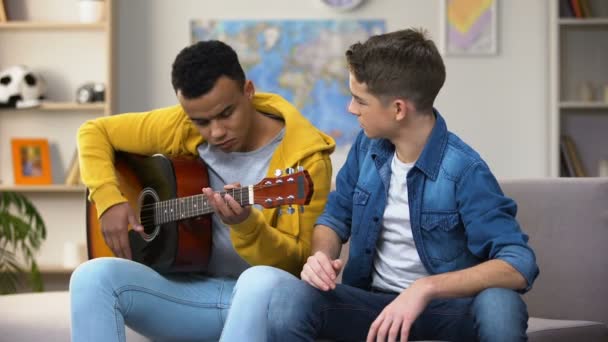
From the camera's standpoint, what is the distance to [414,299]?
5.16ft

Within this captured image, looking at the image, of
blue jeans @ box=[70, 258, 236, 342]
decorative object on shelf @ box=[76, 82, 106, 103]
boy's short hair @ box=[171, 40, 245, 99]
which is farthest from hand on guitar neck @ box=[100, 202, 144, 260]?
decorative object on shelf @ box=[76, 82, 106, 103]

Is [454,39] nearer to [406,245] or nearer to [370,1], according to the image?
[370,1]

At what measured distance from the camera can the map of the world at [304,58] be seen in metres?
4.86

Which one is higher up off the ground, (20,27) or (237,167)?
(20,27)

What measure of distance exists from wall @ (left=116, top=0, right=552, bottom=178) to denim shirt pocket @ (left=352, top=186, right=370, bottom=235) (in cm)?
294

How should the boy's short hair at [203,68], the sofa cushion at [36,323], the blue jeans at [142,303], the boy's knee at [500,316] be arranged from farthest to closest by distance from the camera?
the sofa cushion at [36,323], the boy's short hair at [203,68], the blue jeans at [142,303], the boy's knee at [500,316]

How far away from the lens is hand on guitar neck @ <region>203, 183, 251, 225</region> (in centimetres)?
180

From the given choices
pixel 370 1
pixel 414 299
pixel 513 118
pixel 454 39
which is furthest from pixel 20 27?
pixel 414 299

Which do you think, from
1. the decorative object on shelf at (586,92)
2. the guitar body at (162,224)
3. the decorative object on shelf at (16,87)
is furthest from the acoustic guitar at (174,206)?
the decorative object on shelf at (586,92)

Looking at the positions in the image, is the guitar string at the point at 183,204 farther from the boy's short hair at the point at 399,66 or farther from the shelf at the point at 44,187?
the shelf at the point at 44,187

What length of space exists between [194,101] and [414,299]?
2.41 feet

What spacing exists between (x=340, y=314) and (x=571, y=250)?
0.80 meters

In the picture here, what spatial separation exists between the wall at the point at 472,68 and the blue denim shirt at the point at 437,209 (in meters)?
2.91

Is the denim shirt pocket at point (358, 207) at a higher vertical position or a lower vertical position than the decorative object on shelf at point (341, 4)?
lower
